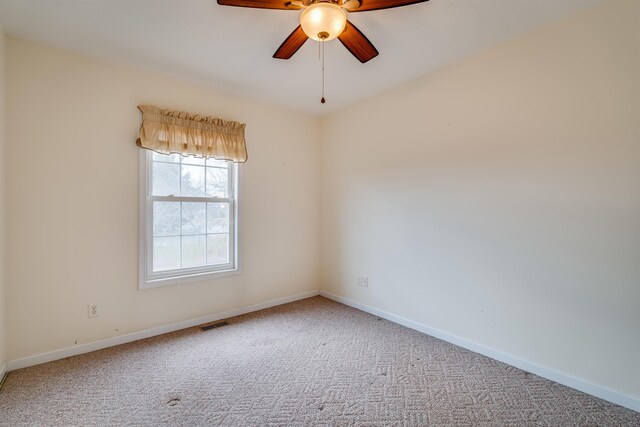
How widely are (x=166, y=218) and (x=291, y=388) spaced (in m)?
1.98

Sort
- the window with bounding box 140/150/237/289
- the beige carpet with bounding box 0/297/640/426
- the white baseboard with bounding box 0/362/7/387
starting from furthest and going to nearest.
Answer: the window with bounding box 140/150/237/289 → the white baseboard with bounding box 0/362/7/387 → the beige carpet with bounding box 0/297/640/426

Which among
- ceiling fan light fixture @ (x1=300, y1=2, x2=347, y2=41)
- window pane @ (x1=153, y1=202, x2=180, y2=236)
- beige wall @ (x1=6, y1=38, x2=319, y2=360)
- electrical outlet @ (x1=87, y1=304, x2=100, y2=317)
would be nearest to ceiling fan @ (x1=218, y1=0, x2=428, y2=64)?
ceiling fan light fixture @ (x1=300, y1=2, x2=347, y2=41)

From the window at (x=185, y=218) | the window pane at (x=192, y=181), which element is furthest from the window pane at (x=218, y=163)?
the window pane at (x=192, y=181)

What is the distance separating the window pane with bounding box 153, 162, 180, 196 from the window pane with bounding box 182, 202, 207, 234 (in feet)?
0.60

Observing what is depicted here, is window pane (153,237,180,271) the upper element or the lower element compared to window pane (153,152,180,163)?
lower

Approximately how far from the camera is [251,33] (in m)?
2.19

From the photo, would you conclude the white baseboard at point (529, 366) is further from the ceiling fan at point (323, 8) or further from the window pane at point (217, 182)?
the ceiling fan at point (323, 8)

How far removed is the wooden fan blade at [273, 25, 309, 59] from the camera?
1.85m

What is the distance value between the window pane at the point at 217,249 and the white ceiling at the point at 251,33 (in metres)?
1.67

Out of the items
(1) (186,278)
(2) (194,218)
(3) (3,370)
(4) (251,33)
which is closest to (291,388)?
(1) (186,278)

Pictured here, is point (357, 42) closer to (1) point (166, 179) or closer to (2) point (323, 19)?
(2) point (323, 19)

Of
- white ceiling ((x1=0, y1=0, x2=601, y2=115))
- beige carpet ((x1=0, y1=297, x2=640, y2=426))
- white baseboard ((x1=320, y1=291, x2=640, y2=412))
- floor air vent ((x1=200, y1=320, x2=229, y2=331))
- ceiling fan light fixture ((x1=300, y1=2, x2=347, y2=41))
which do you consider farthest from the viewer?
floor air vent ((x1=200, y1=320, x2=229, y2=331))

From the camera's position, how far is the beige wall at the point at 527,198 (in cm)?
183

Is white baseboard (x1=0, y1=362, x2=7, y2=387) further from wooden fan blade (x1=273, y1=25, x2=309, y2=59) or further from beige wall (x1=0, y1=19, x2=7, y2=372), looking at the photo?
wooden fan blade (x1=273, y1=25, x2=309, y2=59)
